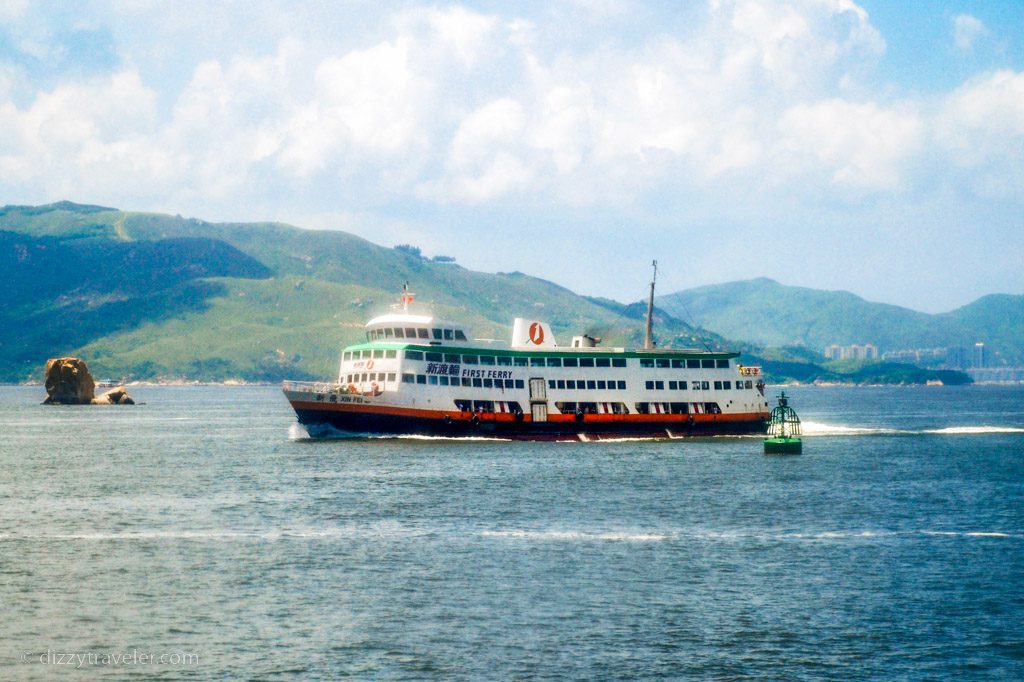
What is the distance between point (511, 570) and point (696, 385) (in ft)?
194

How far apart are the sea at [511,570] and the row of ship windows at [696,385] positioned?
1684 centimetres

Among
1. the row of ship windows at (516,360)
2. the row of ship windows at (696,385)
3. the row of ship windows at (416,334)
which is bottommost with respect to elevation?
the row of ship windows at (696,385)

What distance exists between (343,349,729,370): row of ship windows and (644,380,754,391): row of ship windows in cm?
126

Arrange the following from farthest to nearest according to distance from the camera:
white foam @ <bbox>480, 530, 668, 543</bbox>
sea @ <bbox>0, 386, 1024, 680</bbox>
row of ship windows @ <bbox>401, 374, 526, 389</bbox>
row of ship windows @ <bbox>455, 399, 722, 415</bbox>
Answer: row of ship windows @ <bbox>455, 399, 722, 415</bbox> → row of ship windows @ <bbox>401, 374, 526, 389</bbox> → white foam @ <bbox>480, 530, 668, 543</bbox> → sea @ <bbox>0, 386, 1024, 680</bbox>

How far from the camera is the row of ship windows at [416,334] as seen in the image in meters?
89.1

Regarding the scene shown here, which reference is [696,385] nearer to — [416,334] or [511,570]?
[416,334]

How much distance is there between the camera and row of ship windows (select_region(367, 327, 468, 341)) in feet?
292

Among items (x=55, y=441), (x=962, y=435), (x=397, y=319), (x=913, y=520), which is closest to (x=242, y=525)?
(x=913, y=520)

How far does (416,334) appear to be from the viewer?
8912 centimetres

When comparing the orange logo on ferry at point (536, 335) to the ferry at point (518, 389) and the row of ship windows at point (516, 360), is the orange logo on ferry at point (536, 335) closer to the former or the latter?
the ferry at point (518, 389)

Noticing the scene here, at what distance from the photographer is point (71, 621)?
34531 millimetres

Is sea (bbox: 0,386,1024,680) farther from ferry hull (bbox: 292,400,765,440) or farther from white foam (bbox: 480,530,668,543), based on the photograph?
ferry hull (bbox: 292,400,765,440)

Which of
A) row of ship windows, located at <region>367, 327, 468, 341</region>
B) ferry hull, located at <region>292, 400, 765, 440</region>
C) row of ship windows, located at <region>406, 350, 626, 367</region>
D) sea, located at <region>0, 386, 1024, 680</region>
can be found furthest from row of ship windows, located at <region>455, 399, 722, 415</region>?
sea, located at <region>0, 386, 1024, 680</region>

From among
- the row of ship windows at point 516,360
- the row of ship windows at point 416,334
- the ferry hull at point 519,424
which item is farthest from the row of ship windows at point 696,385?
the row of ship windows at point 416,334
